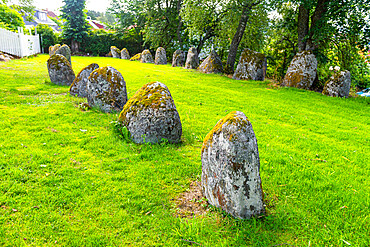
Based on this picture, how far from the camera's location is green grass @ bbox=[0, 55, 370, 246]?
9.50 feet

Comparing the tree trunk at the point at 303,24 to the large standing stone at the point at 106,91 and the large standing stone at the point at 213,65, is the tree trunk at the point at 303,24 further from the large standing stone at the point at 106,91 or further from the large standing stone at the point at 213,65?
the large standing stone at the point at 106,91

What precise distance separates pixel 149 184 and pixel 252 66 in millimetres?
15008

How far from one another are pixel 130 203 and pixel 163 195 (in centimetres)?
55

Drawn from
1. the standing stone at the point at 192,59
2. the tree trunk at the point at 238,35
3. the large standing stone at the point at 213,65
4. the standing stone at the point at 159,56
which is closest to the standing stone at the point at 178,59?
the standing stone at the point at 192,59

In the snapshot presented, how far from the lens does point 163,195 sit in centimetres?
371

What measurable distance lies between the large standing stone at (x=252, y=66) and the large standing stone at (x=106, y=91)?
11.6 m

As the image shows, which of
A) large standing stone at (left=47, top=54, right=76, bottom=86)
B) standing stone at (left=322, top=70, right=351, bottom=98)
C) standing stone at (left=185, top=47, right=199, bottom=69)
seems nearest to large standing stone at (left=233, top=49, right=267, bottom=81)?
standing stone at (left=322, top=70, right=351, bottom=98)

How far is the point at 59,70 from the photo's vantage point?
11062mm

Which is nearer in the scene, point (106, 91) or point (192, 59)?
→ point (106, 91)

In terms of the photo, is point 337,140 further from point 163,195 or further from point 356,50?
point 356,50

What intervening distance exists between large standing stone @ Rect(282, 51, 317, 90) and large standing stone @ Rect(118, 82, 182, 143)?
11.7m

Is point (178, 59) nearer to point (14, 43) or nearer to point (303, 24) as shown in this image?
point (303, 24)

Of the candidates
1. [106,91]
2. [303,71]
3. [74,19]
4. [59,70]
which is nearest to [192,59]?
[303,71]

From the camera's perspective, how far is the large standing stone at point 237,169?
301 centimetres
